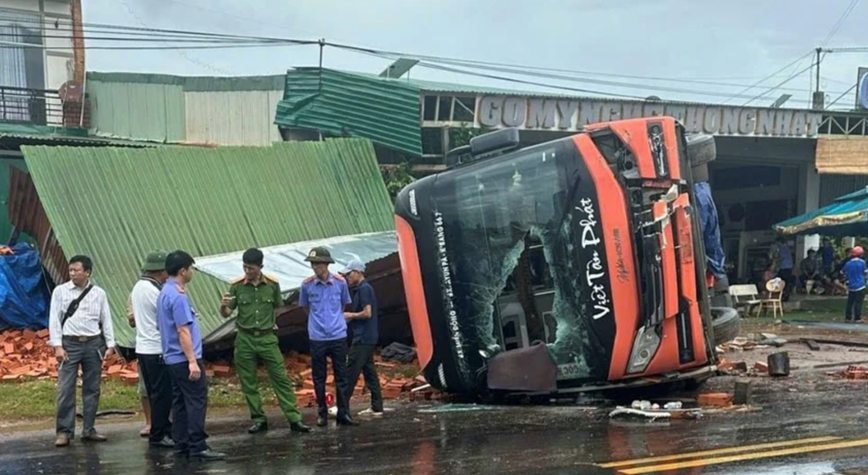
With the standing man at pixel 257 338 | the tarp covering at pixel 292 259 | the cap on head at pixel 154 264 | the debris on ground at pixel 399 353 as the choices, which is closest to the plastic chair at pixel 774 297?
the tarp covering at pixel 292 259

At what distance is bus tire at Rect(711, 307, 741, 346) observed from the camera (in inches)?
365

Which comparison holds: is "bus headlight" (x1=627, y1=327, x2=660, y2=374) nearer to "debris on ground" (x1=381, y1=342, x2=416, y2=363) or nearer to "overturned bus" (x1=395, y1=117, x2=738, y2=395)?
"overturned bus" (x1=395, y1=117, x2=738, y2=395)

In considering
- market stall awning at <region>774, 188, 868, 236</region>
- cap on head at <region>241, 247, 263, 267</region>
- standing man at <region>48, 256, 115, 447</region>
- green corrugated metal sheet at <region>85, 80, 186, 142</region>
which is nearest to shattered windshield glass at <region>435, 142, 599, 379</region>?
cap on head at <region>241, 247, 263, 267</region>

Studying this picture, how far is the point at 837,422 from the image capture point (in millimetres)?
8211

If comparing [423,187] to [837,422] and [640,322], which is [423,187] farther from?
[837,422]

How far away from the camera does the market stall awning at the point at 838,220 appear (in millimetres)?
20234

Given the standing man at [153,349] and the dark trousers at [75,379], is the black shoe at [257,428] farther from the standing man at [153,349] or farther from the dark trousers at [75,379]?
the dark trousers at [75,379]

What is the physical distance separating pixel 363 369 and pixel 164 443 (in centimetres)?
222

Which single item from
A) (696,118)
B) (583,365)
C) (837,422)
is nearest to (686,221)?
(583,365)

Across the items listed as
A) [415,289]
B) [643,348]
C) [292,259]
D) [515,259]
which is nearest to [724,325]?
[643,348]

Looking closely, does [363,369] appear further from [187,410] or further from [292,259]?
[292,259]

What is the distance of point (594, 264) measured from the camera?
834 centimetres

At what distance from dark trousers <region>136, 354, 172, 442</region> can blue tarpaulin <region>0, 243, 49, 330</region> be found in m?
6.18

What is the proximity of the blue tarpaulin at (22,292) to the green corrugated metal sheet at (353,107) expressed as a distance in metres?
5.35
